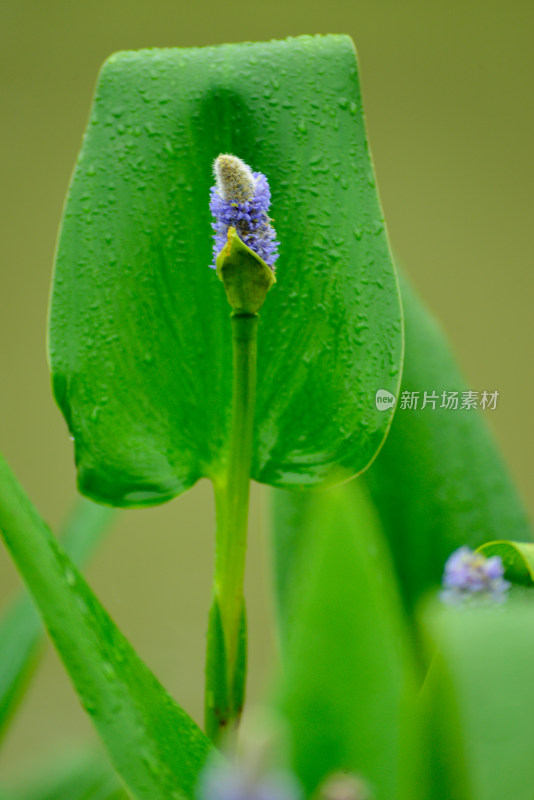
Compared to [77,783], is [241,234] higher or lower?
higher

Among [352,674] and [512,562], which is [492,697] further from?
[512,562]

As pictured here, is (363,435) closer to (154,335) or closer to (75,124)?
(154,335)

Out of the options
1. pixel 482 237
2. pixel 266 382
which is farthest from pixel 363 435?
pixel 482 237

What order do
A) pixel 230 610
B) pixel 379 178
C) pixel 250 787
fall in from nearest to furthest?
pixel 250 787
pixel 230 610
pixel 379 178

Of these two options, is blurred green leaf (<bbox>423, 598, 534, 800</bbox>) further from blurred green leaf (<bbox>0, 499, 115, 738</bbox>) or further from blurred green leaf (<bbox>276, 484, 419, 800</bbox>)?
blurred green leaf (<bbox>0, 499, 115, 738</bbox>)

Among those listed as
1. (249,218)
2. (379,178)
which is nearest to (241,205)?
(249,218)

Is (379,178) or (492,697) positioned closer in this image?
(492,697)
